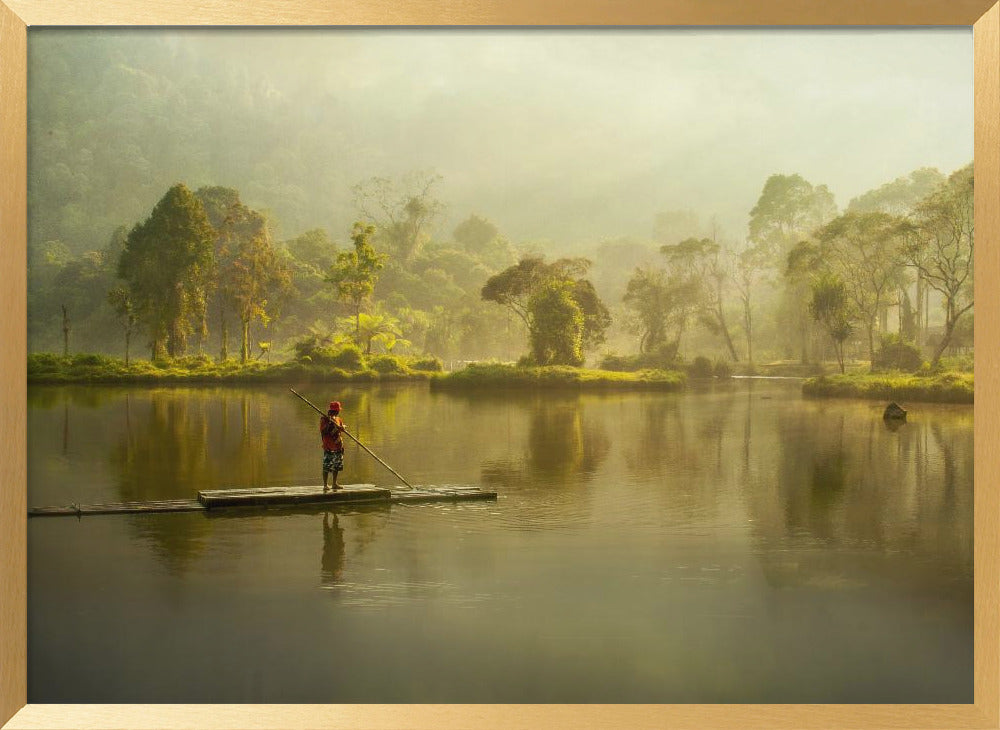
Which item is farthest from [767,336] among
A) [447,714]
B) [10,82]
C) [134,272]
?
[10,82]

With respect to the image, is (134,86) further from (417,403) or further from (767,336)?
(767,336)

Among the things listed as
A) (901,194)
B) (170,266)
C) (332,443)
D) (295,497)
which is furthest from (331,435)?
(901,194)

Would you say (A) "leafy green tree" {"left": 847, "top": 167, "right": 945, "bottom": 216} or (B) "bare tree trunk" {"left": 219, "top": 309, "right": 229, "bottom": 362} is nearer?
(A) "leafy green tree" {"left": 847, "top": 167, "right": 945, "bottom": 216}

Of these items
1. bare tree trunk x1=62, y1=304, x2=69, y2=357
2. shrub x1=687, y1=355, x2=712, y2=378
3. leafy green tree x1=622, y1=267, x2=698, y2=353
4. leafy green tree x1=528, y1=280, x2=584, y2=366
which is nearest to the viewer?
bare tree trunk x1=62, y1=304, x2=69, y2=357

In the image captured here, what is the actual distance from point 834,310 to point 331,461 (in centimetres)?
379

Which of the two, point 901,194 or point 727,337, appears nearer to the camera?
point 901,194

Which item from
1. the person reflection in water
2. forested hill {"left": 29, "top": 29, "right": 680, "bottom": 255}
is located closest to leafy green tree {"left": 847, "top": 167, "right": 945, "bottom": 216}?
forested hill {"left": 29, "top": 29, "right": 680, "bottom": 255}

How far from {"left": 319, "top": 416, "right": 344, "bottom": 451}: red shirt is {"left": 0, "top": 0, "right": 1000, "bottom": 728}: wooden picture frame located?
6.85 feet

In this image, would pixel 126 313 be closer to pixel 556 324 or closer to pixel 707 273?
pixel 556 324

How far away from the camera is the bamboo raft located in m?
6.18

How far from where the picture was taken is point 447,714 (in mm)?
4586

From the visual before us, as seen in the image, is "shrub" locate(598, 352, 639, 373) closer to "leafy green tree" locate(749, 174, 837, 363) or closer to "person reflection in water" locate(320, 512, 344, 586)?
"leafy green tree" locate(749, 174, 837, 363)

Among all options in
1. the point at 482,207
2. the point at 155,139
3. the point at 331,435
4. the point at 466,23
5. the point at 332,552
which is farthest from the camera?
the point at 482,207

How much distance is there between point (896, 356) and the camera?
674 cm
